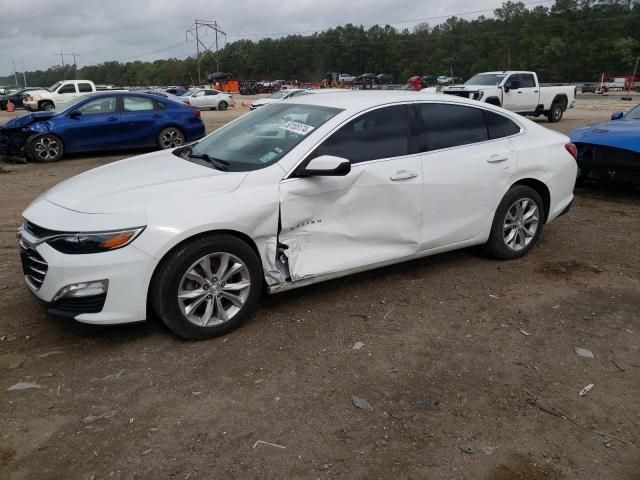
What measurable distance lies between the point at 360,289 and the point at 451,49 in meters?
112

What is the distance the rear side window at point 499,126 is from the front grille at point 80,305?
139 inches

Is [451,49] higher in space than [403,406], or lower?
higher

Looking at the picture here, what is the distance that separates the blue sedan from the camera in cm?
713

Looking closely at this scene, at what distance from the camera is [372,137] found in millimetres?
4246

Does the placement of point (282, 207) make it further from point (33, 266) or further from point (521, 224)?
point (521, 224)

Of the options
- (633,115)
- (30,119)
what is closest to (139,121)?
(30,119)

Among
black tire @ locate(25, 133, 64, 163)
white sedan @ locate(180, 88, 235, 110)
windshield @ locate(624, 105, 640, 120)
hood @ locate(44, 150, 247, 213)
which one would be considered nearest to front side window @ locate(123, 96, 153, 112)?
black tire @ locate(25, 133, 64, 163)

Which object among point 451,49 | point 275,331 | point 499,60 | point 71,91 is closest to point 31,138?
point 275,331

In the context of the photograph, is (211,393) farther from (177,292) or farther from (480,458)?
(480,458)

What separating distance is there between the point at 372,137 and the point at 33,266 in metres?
2.55

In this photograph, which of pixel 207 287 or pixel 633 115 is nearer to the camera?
pixel 207 287

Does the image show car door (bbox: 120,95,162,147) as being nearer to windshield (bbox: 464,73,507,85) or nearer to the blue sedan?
the blue sedan

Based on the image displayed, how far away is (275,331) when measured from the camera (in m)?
3.86

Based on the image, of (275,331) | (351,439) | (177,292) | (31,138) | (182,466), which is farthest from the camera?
(31,138)
